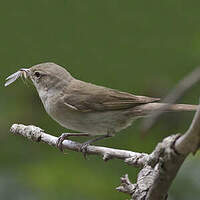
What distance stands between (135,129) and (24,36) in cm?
225

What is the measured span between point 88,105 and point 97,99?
141 millimetres

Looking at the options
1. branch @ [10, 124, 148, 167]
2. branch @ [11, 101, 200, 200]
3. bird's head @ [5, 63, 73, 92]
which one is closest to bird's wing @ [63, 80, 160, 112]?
bird's head @ [5, 63, 73, 92]

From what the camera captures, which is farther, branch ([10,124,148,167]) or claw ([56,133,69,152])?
claw ([56,133,69,152])

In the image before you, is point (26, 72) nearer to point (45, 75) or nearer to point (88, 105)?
point (45, 75)

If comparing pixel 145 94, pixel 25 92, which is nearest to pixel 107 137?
pixel 145 94

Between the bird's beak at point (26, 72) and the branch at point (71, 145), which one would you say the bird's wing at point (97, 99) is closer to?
the bird's beak at point (26, 72)

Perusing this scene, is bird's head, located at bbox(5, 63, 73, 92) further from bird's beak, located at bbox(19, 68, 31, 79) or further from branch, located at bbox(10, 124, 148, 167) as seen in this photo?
branch, located at bbox(10, 124, 148, 167)

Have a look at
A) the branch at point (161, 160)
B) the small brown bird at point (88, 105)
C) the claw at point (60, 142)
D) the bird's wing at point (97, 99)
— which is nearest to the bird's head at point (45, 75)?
the small brown bird at point (88, 105)

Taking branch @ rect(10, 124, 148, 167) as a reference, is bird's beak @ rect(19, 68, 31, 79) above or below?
above

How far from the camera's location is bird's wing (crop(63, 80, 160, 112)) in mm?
5035

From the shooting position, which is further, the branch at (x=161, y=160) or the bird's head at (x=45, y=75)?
the bird's head at (x=45, y=75)

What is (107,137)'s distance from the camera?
5.16 m

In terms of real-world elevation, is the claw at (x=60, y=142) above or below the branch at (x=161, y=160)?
below

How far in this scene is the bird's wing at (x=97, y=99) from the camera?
5.04 m
